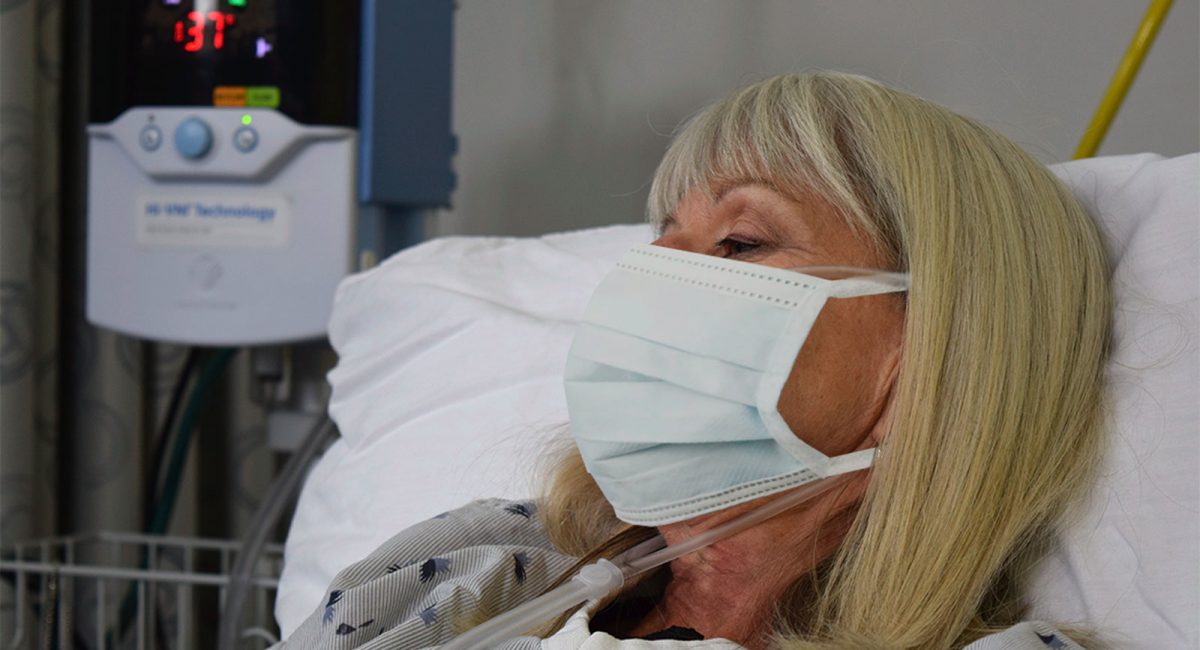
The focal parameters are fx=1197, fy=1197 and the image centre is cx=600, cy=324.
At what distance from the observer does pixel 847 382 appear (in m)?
0.86

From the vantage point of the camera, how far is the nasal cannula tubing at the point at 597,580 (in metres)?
0.88

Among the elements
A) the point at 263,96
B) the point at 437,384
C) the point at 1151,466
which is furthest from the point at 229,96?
the point at 1151,466

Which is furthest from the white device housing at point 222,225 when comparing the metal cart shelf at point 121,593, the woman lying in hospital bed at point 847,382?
the woman lying in hospital bed at point 847,382

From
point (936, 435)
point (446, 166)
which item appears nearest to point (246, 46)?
point (446, 166)

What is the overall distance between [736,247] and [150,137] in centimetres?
110

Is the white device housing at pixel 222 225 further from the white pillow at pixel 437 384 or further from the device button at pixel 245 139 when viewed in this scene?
the white pillow at pixel 437 384

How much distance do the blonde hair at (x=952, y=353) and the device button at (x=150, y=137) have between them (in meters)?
1.03

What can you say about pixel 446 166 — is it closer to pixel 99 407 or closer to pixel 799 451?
pixel 99 407

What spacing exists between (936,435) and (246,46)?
4.00 feet

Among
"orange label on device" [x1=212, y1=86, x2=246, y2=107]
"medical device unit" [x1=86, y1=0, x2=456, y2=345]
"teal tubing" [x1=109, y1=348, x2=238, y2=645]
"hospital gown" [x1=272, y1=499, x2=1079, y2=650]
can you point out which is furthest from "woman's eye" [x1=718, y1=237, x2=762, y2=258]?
"teal tubing" [x1=109, y1=348, x2=238, y2=645]

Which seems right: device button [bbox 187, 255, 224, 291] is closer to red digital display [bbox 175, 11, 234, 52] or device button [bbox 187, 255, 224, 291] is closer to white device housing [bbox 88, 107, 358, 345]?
white device housing [bbox 88, 107, 358, 345]

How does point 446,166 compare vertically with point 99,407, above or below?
above

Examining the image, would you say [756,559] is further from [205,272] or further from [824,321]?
[205,272]

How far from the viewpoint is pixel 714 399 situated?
86cm
